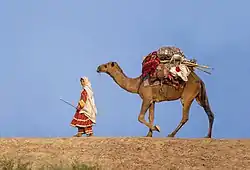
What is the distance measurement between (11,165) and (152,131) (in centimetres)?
577

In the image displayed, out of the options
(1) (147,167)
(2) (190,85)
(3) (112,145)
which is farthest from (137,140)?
(2) (190,85)

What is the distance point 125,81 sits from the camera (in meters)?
18.3

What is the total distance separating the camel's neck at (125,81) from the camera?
18.1 metres

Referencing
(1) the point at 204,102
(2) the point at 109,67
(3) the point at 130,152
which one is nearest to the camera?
(3) the point at 130,152

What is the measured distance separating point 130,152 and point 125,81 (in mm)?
4012

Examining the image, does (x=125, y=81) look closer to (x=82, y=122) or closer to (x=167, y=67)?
(x=167, y=67)

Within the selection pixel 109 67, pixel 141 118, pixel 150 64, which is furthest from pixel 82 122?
pixel 150 64

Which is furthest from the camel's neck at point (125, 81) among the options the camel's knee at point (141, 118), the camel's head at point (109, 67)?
the camel's knee at point (141, 118)

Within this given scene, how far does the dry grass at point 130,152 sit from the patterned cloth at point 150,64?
2.40 metres

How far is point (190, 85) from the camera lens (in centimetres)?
1753

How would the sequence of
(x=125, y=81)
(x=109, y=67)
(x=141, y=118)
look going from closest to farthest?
(x=141, y=118)
(x=125, y=81)
(x=109, y=67)

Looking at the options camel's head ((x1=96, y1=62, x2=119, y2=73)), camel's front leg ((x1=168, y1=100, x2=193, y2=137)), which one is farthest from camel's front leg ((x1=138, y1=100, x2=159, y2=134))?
camel's head ((x1=96, y1=62, x2=119, y2=73))

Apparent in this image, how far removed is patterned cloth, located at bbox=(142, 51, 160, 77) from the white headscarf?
1600mm

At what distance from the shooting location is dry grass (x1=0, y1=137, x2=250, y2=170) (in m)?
14.1
